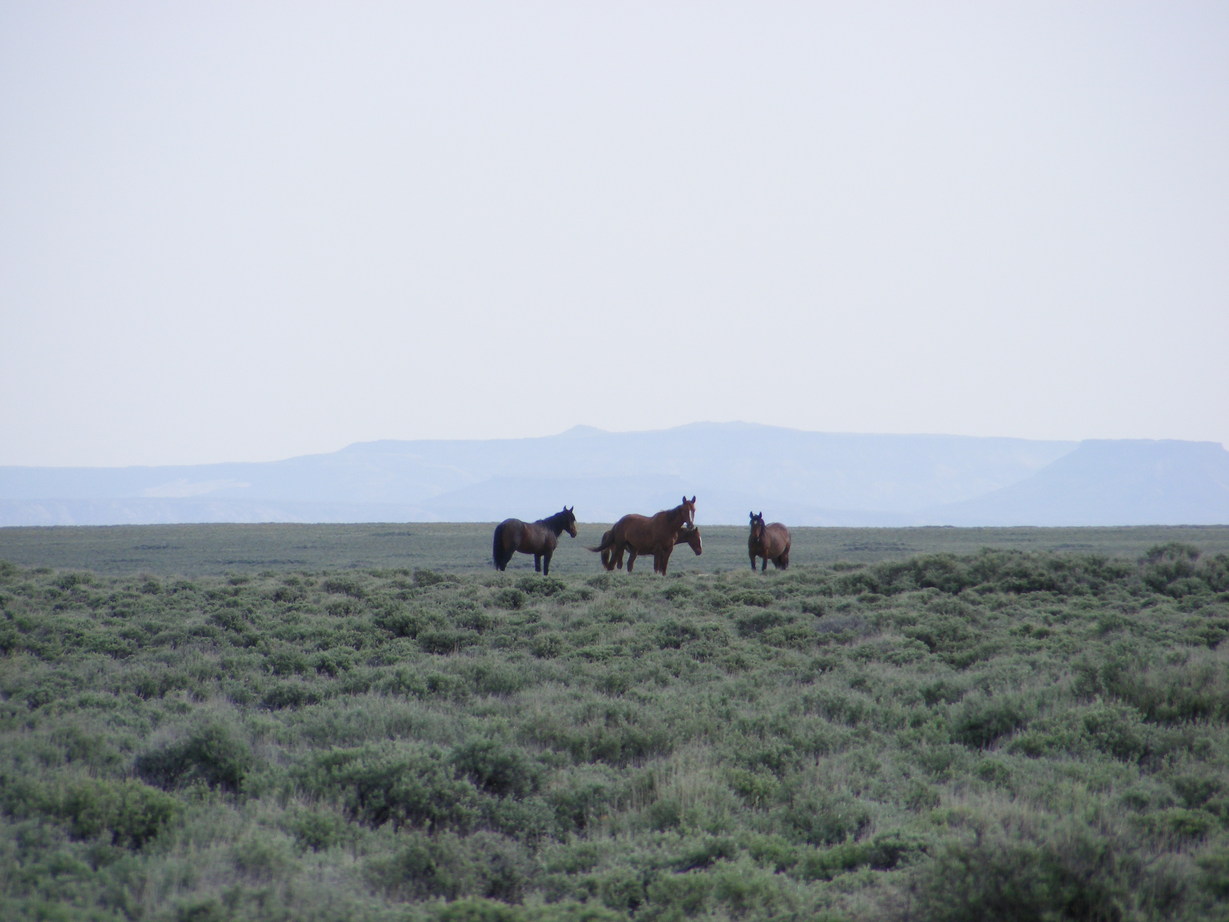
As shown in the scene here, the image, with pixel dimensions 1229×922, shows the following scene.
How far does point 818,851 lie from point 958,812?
43.5 inches

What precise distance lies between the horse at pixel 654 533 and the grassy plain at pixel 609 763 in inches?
237

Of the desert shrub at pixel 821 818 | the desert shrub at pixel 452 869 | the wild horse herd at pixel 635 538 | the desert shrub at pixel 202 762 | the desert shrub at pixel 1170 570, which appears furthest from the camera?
the wild horse herd at pixel 635 538

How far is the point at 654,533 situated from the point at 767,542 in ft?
10.0

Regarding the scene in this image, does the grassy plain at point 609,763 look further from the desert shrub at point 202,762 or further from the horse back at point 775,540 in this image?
the horse back at point 775,540

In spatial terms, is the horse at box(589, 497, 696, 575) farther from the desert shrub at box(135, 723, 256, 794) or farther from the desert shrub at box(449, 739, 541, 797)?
the desert shrub at box(135, 723, 256, 794)

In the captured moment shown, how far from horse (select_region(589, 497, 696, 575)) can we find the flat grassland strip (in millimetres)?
6981

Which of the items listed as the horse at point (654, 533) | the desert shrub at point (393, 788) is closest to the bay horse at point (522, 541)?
the horse at point (654, 533)

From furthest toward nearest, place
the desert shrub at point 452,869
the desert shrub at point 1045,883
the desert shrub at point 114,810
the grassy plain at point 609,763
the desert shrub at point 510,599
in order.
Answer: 1. the desert shrub at point 510,599
2. the desert shrub at point 114,810
3. the desert shrub at point 452,869
4. the grassy plain at point 609,763
5. the desert shrub at point 1045,883

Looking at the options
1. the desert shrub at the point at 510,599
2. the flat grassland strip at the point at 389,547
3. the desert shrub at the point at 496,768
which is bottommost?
the flat grassland strip at the point at 389,547

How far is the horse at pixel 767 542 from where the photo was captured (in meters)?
22.4

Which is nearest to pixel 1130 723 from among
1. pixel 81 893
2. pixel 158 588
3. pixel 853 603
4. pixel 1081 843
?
pixel 1081 843

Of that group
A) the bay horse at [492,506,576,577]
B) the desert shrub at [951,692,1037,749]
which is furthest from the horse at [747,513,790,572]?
the desert shrub at [951,692,1037,749]

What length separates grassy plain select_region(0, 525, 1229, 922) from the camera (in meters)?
4.66

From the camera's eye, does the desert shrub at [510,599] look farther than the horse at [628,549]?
No
